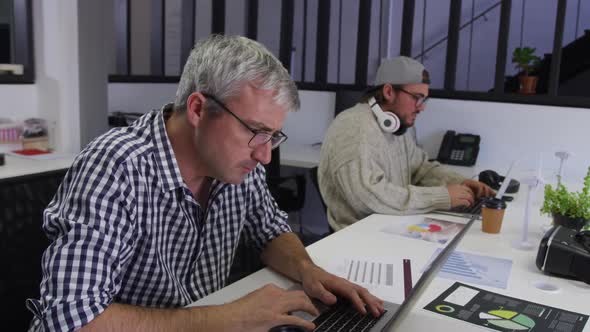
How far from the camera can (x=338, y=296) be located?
1.22 m

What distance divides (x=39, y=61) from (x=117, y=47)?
2.11 m

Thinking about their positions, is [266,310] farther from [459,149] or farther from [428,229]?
[459,149]

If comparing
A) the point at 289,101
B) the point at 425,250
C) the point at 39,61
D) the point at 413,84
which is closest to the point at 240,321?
the point at 289,101

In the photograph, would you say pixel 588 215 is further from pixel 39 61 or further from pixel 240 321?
pixel 39 61

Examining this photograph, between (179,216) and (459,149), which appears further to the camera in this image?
(459,149)

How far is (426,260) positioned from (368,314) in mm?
445

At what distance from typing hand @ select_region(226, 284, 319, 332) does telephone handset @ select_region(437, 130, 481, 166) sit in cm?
254

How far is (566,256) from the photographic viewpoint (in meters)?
1.41

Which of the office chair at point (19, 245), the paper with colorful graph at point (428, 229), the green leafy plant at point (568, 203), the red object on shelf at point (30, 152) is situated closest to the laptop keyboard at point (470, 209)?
the paper with colorful graph at point (428, 229)

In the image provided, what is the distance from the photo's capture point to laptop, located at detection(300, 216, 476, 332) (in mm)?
950

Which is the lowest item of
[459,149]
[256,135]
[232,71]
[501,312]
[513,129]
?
[501,312]

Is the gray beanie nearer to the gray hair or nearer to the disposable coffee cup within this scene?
the disposable coffee cup

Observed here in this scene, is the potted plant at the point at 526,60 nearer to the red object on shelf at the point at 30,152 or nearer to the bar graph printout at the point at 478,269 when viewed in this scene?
the bar graph printout at the point at 478,269

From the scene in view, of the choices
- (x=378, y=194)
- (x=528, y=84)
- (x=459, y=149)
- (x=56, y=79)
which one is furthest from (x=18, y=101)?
(x=528, y=84)
